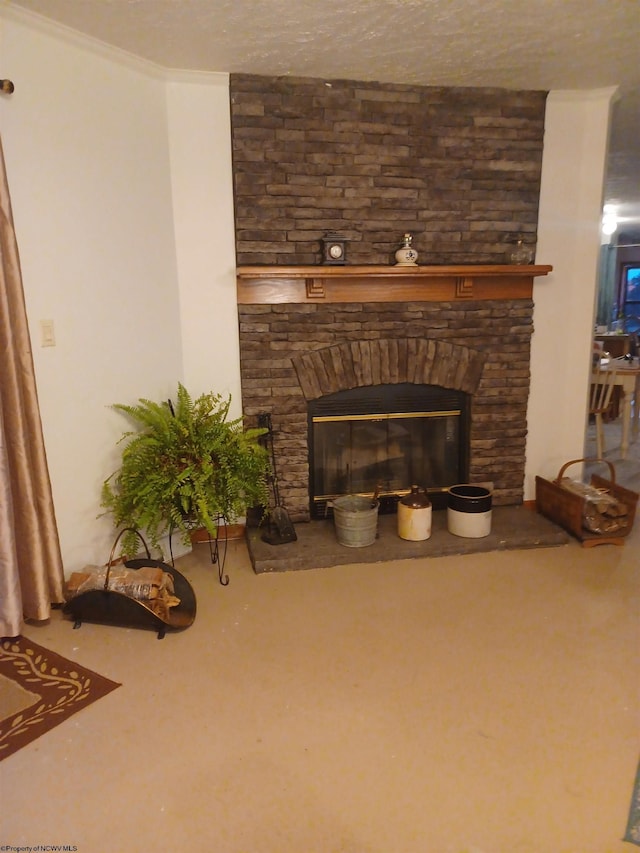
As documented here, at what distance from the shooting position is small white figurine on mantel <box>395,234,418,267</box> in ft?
9.94

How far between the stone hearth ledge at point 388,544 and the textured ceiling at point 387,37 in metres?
2.26

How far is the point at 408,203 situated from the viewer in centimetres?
311

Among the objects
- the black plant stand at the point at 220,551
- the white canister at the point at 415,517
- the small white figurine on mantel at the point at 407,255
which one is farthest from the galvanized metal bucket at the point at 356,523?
the small white figurine on mantel at the point at 407,255

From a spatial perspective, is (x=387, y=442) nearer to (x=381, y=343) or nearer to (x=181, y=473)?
(x=381, y=343)

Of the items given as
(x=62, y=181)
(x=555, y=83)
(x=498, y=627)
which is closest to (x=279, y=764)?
(x=498, y=627)

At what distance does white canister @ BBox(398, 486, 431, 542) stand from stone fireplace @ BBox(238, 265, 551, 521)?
21.2 inches

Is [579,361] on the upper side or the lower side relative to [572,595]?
upper

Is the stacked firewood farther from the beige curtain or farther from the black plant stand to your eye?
the beige curtain

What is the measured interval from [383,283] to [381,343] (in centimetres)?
31

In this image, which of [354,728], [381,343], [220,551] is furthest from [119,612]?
[381,343]

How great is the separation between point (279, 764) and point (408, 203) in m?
2.62

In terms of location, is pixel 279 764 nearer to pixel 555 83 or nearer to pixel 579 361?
pixel 579 361

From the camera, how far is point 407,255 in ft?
9.94

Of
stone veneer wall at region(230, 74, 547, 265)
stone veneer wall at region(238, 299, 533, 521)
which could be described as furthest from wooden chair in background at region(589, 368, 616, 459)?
stone veneer wall at region(230, 74, 547, 265)
